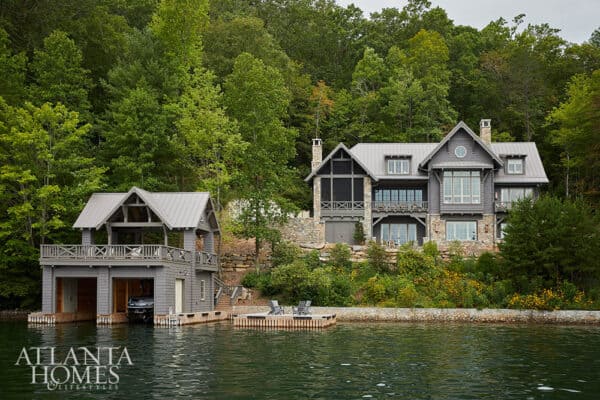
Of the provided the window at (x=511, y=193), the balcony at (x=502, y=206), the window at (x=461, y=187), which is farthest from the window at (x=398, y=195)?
the window at (x=511, y=193)

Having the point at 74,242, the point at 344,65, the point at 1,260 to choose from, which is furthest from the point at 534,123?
the point at 1,260

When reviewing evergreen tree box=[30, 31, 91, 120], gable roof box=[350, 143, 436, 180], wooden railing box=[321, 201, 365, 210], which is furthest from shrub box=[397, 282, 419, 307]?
evergreen tree box=[30, 31, 91, 120]

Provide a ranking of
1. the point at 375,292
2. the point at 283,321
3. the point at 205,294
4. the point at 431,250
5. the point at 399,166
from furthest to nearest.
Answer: the point at 399,166, the point at 431,250, the point at 205,294, the point at 375,292, the point at 283,321

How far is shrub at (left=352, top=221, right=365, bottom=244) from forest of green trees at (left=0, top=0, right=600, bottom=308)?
670 cm

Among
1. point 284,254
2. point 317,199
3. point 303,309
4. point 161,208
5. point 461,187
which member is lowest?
point 303,309

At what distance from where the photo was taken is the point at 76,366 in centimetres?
2197

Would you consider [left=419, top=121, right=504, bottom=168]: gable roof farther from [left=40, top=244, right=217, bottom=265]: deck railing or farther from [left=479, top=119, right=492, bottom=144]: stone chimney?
[left=40, top=244, right=217, bottom=265]: deck railing

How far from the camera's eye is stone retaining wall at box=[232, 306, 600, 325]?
41188 millimetres

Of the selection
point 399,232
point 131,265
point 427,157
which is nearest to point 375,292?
point 131,265

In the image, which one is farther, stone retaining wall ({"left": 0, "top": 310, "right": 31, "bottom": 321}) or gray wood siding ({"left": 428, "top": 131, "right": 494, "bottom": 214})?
gray wood siding ({"left": 428, "top": 131, "right": 494, "bottom": 214})

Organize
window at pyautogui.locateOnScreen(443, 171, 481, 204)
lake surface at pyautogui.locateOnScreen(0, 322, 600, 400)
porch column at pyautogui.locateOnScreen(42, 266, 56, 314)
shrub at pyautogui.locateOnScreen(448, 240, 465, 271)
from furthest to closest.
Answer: window at pyautogui.locateOnScreen(443, 171, 481, 204)
shrub at pyautogui.locateOnScreen(448, 240, 465, 271)
porch column at pyautogui.locateOnScreen(42, 266, 56, 314)
lake surface at pyautogui.locateOnScreen(0, 322, 600, 400)

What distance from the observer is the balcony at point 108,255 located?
125ft

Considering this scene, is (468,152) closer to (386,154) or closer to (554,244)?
(386,154)

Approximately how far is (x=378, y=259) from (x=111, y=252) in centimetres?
1860
